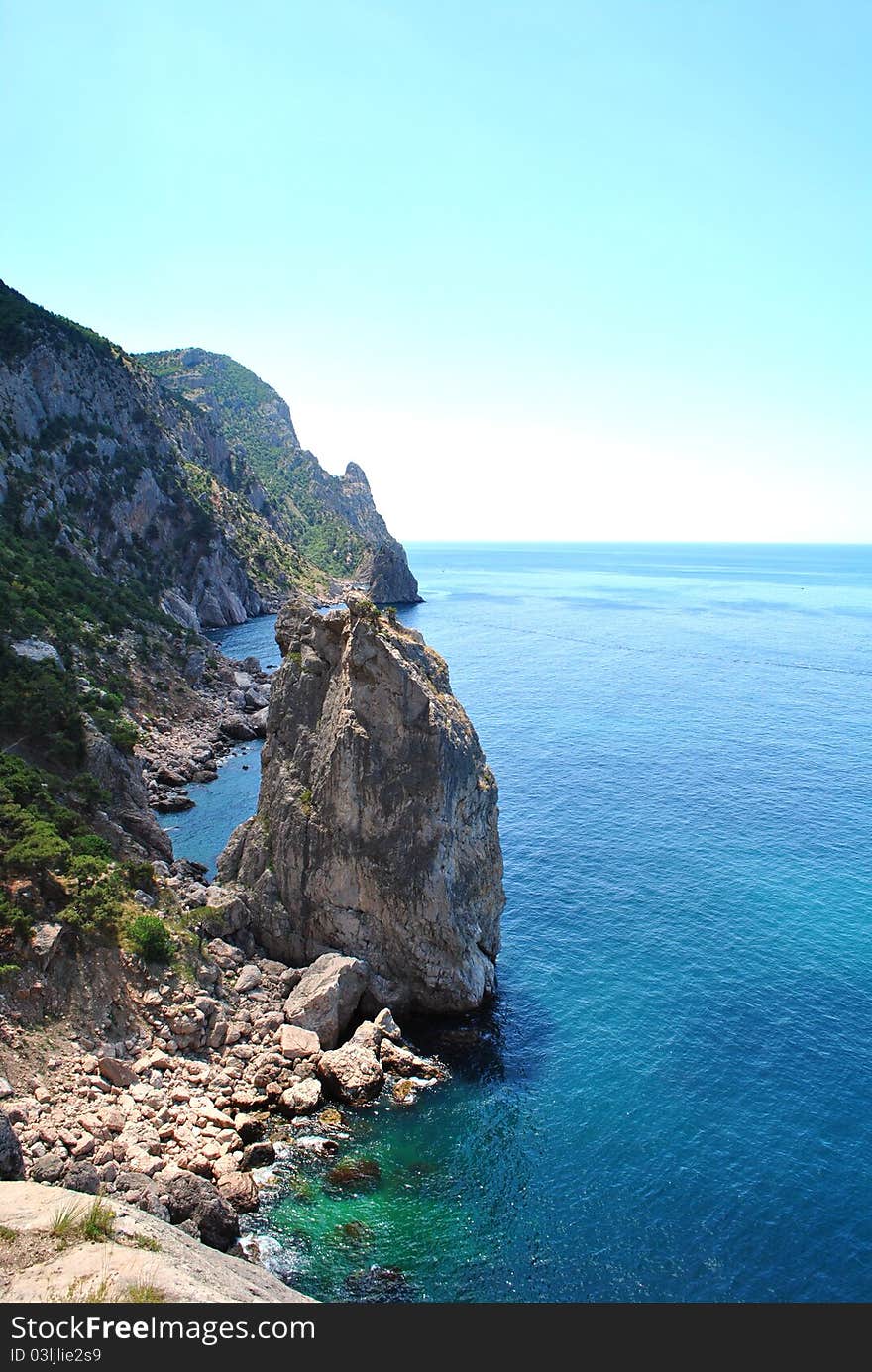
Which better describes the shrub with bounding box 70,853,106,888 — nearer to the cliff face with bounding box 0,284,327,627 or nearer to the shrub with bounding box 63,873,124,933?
the shrub with bounding box 63,873,124,933

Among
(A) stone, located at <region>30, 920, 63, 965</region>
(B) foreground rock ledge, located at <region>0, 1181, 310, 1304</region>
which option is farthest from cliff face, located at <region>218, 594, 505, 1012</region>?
(B) foreground rock ledge, located at <region>0, 1181, 310, 1304</region>

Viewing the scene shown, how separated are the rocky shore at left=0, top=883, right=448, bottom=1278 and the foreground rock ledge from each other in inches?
169

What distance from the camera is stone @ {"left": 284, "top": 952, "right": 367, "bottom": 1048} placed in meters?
40.3

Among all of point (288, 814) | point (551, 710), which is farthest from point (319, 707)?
point (551, 710)

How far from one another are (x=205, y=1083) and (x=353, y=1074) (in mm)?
6585

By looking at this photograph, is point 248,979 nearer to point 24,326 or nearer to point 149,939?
point 149,939

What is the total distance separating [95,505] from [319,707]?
92.6 m

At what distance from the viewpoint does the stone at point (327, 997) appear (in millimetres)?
40344

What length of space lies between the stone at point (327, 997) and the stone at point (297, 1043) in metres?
0.47

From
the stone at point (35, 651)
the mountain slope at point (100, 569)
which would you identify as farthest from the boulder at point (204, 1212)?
the stone at point (35, 651)

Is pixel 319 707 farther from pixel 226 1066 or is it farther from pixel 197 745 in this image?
pixel 197 745

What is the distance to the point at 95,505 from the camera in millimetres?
124938

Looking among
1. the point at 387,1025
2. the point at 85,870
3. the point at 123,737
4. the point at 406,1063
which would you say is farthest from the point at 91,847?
the point at 406,1063

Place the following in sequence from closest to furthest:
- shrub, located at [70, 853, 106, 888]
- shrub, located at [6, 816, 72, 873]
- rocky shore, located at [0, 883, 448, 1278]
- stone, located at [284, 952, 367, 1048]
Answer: rocky shore, located at [0, 883, 448, 1278]
shrub, located at [6, 816, 72, 873]
stone, located at [284, 952, 367, 1048]
shrub, located at [70, 853, 106, 888]
